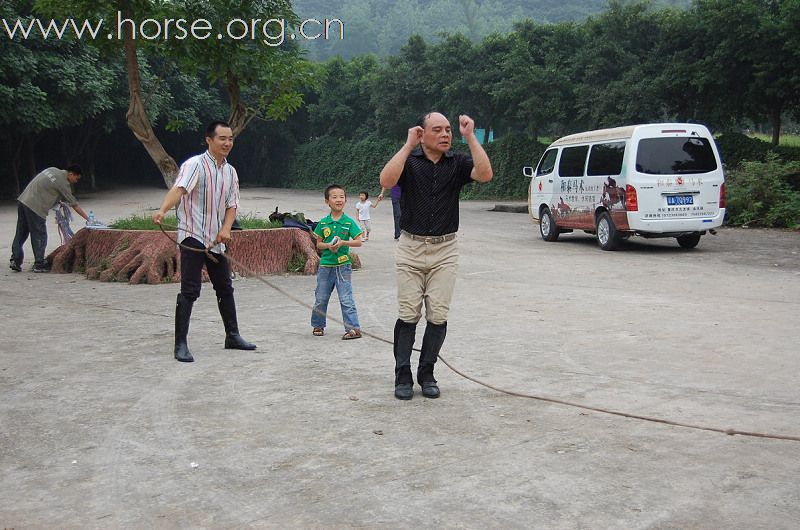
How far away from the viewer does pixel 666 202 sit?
1504 cm

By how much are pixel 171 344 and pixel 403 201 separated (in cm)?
289

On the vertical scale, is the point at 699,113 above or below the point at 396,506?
above

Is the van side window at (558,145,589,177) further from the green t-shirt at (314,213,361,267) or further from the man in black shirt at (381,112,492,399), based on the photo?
the man in black shirt at (381,112,492,399)

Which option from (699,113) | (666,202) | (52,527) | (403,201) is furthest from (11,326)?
(699,113)

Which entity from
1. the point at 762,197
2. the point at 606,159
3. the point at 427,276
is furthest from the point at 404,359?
the point at 762,197

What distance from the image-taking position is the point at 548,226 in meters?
18.5

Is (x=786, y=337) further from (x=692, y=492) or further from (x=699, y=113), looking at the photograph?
(x=699, y=113)

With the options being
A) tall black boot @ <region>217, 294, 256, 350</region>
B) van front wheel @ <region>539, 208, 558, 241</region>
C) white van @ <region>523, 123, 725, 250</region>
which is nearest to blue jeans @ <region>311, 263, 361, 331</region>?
tall black boot @ <region>217, 294, 256, 350</region>

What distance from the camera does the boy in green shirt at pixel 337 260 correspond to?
8039mm

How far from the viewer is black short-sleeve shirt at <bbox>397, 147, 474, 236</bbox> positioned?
232 inches

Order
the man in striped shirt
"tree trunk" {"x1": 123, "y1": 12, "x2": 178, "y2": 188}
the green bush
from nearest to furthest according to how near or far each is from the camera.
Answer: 1. the man in striped shirt
2. "tree trunk" {"x1": 123, "y1": 12, "x2": 178, "y2": 188}
3. the green bush

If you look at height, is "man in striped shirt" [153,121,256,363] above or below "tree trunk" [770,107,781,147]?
below

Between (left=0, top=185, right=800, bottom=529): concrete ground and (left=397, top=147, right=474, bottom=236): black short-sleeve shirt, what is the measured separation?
112 centimetres

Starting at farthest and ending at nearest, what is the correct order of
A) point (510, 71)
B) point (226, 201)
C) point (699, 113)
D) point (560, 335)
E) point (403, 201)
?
1. point (510, 71)
2. point (699, 113)
3. point (560, 335)
4. point (226, 201)
5. point (403, 201)
